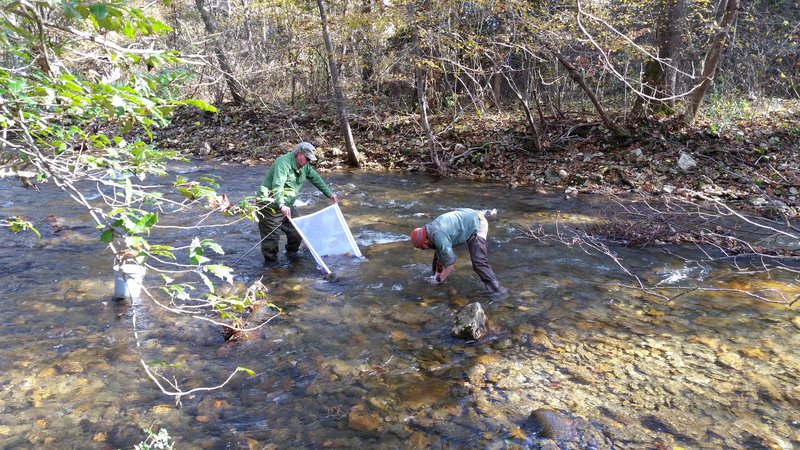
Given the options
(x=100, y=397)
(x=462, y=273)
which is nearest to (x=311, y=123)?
(x=462, y=273)

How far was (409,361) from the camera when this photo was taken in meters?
4.79

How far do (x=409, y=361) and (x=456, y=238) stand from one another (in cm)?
163

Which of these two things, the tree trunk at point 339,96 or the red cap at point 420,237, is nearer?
the red cap at point 420,237

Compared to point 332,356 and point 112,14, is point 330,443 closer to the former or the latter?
point 332,356

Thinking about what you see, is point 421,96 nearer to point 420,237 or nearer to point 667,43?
point 667,43

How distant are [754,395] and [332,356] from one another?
139 inches

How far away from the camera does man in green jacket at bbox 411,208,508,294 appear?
225 inches

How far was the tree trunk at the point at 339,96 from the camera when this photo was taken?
42.6ft

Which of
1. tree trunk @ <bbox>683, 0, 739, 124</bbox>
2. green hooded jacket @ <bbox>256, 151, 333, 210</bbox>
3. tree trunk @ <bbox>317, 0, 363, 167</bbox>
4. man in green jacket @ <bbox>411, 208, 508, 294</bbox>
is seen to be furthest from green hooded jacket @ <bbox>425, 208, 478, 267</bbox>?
tree trunk @ <bbox>317, 0, 363, 167</bbox>

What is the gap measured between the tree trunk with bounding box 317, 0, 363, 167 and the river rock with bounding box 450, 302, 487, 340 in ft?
31.5

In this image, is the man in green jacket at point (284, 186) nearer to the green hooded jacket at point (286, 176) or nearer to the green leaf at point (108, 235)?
the green hooded jacket at point (286, 176)

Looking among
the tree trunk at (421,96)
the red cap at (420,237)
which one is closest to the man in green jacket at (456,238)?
the red cap at (420,237)

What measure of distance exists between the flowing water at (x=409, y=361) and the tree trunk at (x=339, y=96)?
727cm

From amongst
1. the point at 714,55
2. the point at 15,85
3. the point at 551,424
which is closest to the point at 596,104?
the point at 714,55
